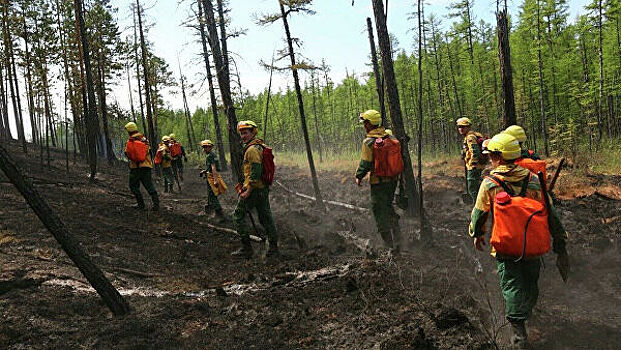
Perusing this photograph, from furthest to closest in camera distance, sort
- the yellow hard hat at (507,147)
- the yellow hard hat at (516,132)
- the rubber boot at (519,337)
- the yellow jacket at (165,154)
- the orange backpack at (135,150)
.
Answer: the yellow jacket at (165,154) → the orange backpack at (135,150) → the yellow hard hat at (516,132) → the yellow hard hat at (507,147) → the rubber boot at (519,337)

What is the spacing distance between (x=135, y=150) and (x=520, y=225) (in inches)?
355

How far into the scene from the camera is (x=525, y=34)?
3241cm

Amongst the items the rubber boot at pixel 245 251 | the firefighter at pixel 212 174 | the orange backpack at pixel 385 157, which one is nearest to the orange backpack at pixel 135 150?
the firefighter at pixel 212 174

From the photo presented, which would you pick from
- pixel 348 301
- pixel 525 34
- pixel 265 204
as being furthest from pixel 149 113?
pixel 525 34

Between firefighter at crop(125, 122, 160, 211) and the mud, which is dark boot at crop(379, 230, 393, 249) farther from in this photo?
firefighter at crop(125, 122, 160, 211)

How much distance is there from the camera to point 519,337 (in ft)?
12.8

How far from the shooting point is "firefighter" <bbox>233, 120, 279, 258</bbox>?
7.05 meters

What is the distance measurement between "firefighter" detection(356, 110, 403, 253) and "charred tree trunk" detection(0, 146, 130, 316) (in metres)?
3.85

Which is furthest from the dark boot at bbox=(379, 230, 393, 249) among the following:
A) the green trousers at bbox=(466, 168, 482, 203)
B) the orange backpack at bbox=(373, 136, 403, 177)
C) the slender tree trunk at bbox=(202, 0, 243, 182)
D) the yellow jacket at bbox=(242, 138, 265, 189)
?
the slender tree trunk at bbox=(202, 0, 243, 182)

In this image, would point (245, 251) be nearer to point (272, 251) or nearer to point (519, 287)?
point (272, 251)

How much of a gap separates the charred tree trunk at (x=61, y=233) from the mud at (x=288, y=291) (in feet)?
0.71

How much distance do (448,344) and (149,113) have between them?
22166 millimetres

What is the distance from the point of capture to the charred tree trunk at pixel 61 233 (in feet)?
13.5

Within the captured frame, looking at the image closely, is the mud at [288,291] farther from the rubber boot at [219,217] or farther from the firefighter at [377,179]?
the rubber boot at [219,217]
